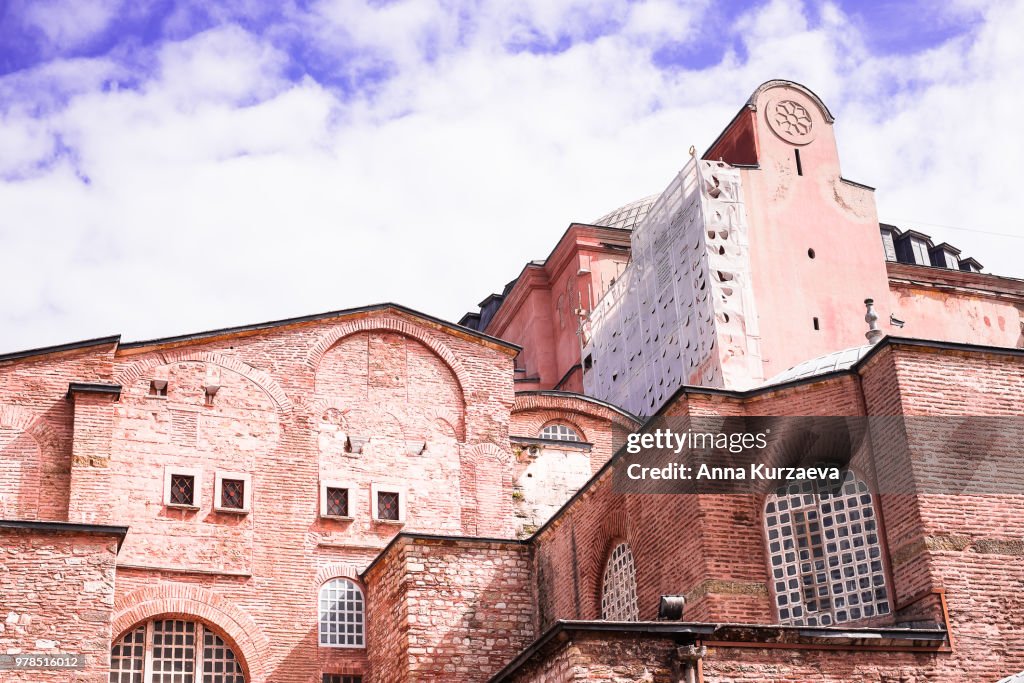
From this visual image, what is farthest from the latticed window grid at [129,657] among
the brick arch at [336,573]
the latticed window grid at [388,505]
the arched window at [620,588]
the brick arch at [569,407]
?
the brick arch at [569,407]

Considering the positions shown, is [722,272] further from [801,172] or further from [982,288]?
[982,288]

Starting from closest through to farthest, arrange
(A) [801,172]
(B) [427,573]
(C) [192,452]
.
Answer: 1. (B) [427,573]
2. (C) [192,452]
3. (A) [801,172]

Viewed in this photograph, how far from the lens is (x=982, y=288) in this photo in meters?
35.7

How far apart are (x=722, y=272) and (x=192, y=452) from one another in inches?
468

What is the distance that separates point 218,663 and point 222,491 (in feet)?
8.86

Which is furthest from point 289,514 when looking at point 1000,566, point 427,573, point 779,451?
point 1000,566

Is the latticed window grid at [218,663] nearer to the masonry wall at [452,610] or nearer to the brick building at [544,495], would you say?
the brick building at [544,495]

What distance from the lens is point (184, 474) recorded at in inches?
838

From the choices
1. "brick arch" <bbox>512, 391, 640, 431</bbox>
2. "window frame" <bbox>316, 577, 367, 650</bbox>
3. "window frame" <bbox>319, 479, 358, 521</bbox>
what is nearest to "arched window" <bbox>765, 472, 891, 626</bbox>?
"window frame" <bbox>316, 577, 367, 650</bbox>

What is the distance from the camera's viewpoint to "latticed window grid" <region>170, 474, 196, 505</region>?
2114cm

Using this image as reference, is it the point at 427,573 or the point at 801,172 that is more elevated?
the point at 801,172

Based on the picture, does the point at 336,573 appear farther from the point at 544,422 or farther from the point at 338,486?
the point at 544,422

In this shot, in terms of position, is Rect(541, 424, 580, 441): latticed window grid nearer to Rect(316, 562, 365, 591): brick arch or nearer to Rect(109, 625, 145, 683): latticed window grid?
Rect(316, 562, 365, 591): brick arch

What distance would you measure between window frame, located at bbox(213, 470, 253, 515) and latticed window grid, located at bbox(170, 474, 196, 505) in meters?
0.33
